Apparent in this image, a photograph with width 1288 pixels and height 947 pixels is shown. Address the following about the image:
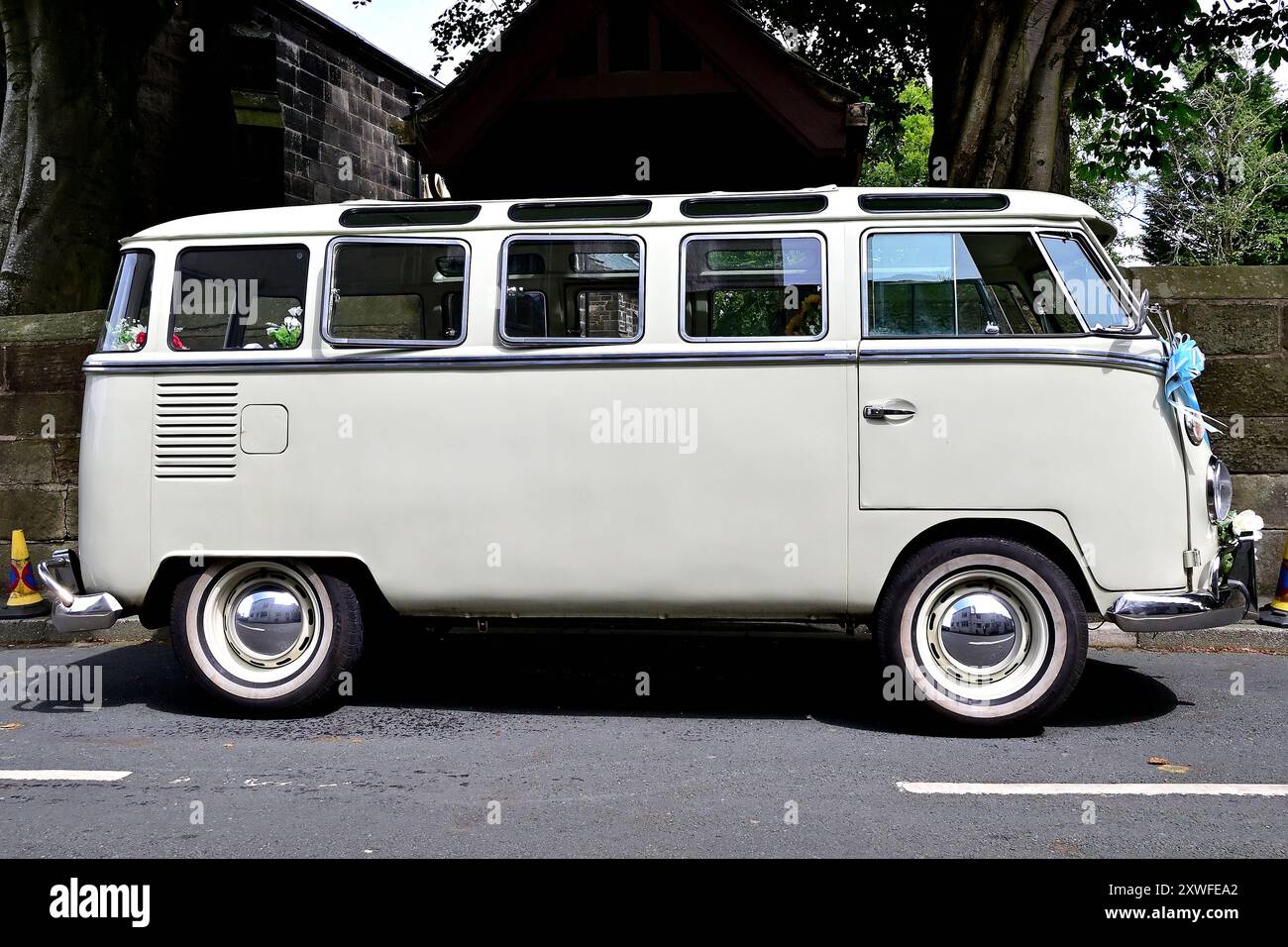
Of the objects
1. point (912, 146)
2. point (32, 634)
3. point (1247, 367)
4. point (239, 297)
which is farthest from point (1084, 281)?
point (912, 146)

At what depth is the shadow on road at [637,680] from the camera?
237 inches

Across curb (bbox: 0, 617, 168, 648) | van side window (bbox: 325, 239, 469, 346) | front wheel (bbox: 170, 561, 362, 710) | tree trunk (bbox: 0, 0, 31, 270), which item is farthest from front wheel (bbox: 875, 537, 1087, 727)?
tree trunk (bbox: 0, 0, 31, 270)

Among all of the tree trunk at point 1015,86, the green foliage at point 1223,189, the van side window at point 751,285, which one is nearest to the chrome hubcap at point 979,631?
the van side window at point 751,285

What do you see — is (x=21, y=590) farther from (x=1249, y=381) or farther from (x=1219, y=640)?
(x=1249, y=381)

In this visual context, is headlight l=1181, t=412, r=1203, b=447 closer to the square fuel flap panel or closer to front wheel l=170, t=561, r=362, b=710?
front wheel l=170, t=561, r=362, b=710

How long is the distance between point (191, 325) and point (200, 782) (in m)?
2.33

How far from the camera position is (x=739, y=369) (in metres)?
5.53

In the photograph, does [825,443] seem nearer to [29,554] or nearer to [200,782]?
[200,782]

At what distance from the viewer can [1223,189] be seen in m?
50.6

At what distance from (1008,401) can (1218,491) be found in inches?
41.5

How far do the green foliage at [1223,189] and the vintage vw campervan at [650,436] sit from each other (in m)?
45.5

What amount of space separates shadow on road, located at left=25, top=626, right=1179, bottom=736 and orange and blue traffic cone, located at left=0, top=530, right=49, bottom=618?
1.07 m

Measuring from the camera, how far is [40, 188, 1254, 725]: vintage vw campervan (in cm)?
535
